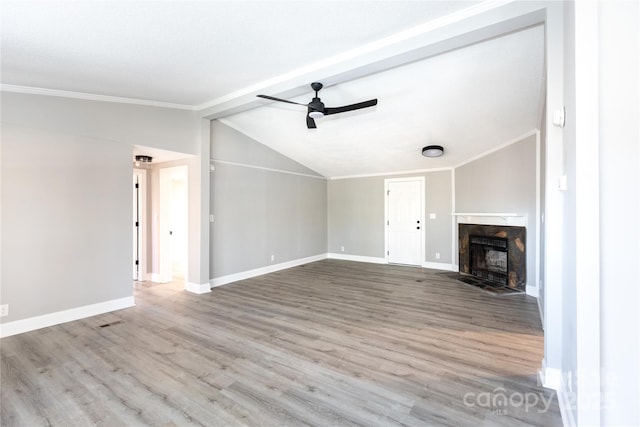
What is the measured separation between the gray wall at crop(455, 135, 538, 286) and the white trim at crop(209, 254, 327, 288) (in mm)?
3774

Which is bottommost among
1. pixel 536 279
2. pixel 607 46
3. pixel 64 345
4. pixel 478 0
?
pixel 64 345

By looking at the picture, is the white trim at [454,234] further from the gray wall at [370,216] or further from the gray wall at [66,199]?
the gray wall at [66,199]

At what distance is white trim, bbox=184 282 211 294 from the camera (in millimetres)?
4590

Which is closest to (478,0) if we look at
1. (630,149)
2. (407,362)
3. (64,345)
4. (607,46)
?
(607,46)

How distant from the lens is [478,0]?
2166mm

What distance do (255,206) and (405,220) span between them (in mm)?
3609

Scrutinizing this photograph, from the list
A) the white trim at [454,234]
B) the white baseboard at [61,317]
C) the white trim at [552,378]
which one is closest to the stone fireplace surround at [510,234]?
the white trim at [454,234]

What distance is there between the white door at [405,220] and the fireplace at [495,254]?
3.38 feet

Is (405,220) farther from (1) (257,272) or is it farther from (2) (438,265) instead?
(1) (257,272)

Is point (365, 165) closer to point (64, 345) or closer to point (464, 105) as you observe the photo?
point (464, 105)

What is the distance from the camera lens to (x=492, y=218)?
5191 mm

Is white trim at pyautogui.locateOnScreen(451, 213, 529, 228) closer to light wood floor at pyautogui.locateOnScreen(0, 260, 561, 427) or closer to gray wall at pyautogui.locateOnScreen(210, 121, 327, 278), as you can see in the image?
light wood floor at pyautogui.locateOnScreen(0, 260, 561, 427)

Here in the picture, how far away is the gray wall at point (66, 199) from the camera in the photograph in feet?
9.96

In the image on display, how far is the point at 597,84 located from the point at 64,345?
4571 mm
